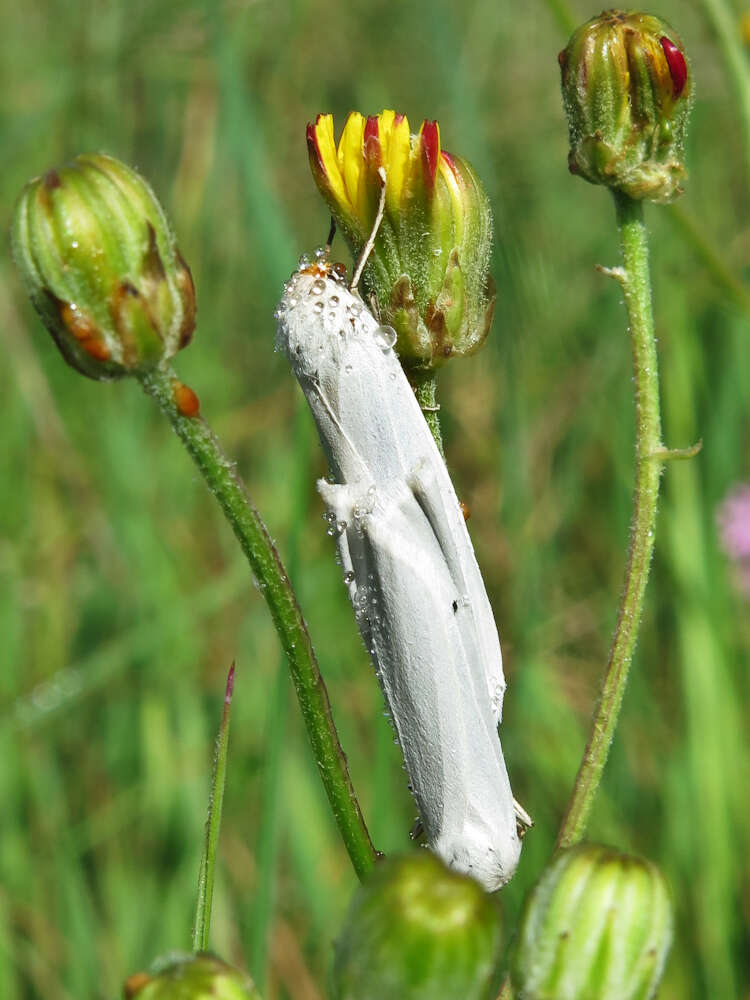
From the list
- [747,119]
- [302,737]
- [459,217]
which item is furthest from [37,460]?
[459,217]

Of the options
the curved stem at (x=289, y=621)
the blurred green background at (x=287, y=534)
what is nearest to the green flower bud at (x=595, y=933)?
the curved stem at (x=289, y=621)

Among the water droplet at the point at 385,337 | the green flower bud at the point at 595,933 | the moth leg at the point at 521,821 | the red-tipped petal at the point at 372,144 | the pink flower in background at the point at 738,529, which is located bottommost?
the pink flower in background at the point at 738,529

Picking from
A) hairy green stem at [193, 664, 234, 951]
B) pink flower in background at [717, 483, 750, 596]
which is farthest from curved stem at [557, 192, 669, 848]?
pink flower in background at [717, 483, 750, 596]

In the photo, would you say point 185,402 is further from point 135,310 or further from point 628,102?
point 628,102

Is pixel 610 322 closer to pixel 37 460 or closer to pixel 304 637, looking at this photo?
pixel 37 460

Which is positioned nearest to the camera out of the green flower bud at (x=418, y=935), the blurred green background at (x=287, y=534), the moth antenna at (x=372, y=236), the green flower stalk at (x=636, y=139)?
the green flower bud at (x=418, y=935)

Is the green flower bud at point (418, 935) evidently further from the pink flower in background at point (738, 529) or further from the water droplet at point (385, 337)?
the pink flower in background at point (738, 529)

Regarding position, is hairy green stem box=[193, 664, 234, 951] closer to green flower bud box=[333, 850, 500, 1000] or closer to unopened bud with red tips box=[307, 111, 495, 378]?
green flower bud box=[333, 850, 500, 1000]
